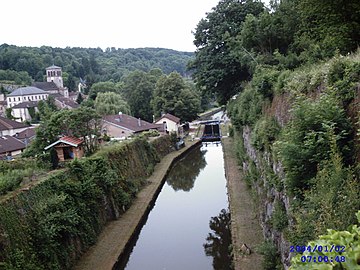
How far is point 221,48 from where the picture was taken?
3072 cm

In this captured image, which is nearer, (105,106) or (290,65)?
(290,65)

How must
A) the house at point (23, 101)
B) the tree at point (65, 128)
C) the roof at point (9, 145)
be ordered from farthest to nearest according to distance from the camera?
the house at point (23, 101), the roof at point (9, 145), the tree at point (65, 128)

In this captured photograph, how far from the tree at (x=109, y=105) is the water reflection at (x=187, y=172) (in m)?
17.0

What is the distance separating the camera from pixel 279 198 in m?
10.8

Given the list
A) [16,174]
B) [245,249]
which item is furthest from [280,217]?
[16,174]

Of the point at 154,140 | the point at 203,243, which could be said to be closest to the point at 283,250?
the point at 203,243

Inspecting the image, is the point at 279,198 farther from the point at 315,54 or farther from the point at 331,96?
the point at 315,54

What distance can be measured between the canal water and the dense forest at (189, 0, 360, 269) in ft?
8.68

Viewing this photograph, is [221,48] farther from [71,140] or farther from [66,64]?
[66,64]

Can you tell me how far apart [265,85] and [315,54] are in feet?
11.8

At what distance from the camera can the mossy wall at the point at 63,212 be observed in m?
10.2

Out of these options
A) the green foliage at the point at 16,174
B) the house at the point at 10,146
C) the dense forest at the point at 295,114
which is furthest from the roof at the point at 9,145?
the green foliage at the point at 16,174

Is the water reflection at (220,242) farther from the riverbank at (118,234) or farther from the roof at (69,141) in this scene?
the roof at (69,141)

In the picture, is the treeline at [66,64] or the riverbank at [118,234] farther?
the treeline at [66,64]
